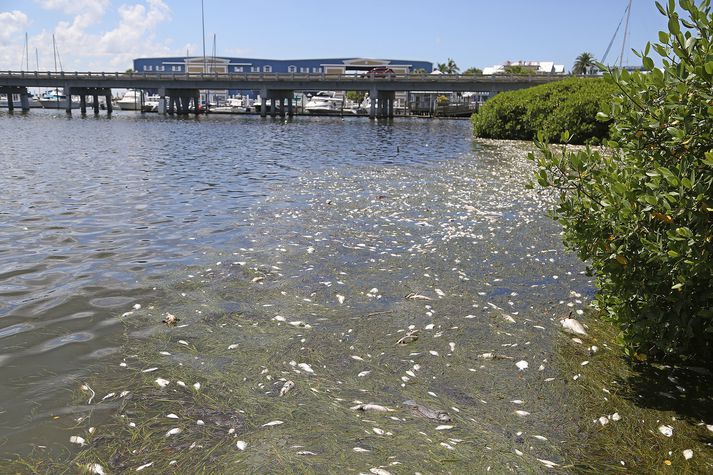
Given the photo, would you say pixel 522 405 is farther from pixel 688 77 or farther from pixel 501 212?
pixel 501 212

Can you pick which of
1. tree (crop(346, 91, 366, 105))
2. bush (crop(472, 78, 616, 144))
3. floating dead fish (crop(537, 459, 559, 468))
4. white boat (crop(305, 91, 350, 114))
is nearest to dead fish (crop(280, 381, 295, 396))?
floating dead fish (crop(537, 459, 559, 468))

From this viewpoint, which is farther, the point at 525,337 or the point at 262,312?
the point at 262,312

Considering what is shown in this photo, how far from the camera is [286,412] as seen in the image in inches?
240

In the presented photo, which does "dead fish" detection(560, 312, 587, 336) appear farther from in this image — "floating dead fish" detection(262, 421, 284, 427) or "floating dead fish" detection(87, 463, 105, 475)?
"floating dead fish" detection(87, 463, 105, 475)

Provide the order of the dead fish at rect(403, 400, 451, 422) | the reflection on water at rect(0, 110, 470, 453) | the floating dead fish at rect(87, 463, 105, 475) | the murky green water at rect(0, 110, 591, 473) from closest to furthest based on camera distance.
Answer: the floating dead fish at rect(87, 463, 105, 475) < the murky green water at rect(0, 110, 591, 473) < the dead fish at rect(403, 400, 451, 422) < the reflection on water at rect(0, 110, 470, 453)

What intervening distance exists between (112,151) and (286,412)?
111ft

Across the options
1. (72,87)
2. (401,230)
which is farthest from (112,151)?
(72,87)

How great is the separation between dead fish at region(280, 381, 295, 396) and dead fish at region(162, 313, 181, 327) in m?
2.57

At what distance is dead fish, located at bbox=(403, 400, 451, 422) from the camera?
19.7 ft

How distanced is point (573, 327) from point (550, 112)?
4172 cm

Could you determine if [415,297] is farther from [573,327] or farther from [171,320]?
[171,320]

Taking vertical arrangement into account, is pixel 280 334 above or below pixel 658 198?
below

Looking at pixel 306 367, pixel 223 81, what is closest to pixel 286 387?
pixel 306 367

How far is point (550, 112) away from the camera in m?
46.3
